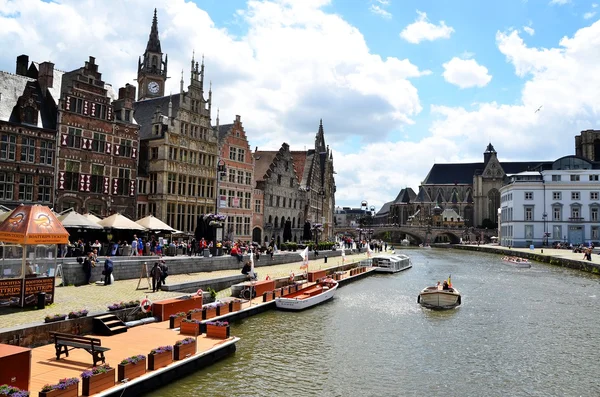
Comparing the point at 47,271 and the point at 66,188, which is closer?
the point at 47,271

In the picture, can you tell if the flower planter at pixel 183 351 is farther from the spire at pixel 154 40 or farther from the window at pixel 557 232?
the window at pixel 557 232

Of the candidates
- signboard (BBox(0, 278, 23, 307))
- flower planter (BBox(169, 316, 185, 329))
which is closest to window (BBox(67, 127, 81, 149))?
signboard (BBox(0, 278, 23, 307))

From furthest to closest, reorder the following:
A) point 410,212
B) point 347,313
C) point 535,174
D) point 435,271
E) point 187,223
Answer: point 410,212 → point 535,174 → point 435,271 → point 187,223 → point 347,313

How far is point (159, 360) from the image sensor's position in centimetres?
1489

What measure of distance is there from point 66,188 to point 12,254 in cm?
2296

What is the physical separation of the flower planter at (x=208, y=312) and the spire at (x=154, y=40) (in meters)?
59.9

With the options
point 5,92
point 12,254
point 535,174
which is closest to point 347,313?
point 12,254

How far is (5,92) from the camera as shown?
39.3 m

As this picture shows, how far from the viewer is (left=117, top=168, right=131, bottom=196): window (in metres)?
46.3

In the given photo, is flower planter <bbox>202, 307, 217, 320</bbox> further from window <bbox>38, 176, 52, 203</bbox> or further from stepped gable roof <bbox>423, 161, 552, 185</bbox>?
stepped gable roof <bbox>423, 161, 552, 185</bbox>

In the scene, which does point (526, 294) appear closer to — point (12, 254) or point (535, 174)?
point (12, 254)

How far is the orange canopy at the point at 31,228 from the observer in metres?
19.3

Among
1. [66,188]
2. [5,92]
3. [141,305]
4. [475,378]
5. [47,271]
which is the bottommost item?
[475,378]

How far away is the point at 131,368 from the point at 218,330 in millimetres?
5419
